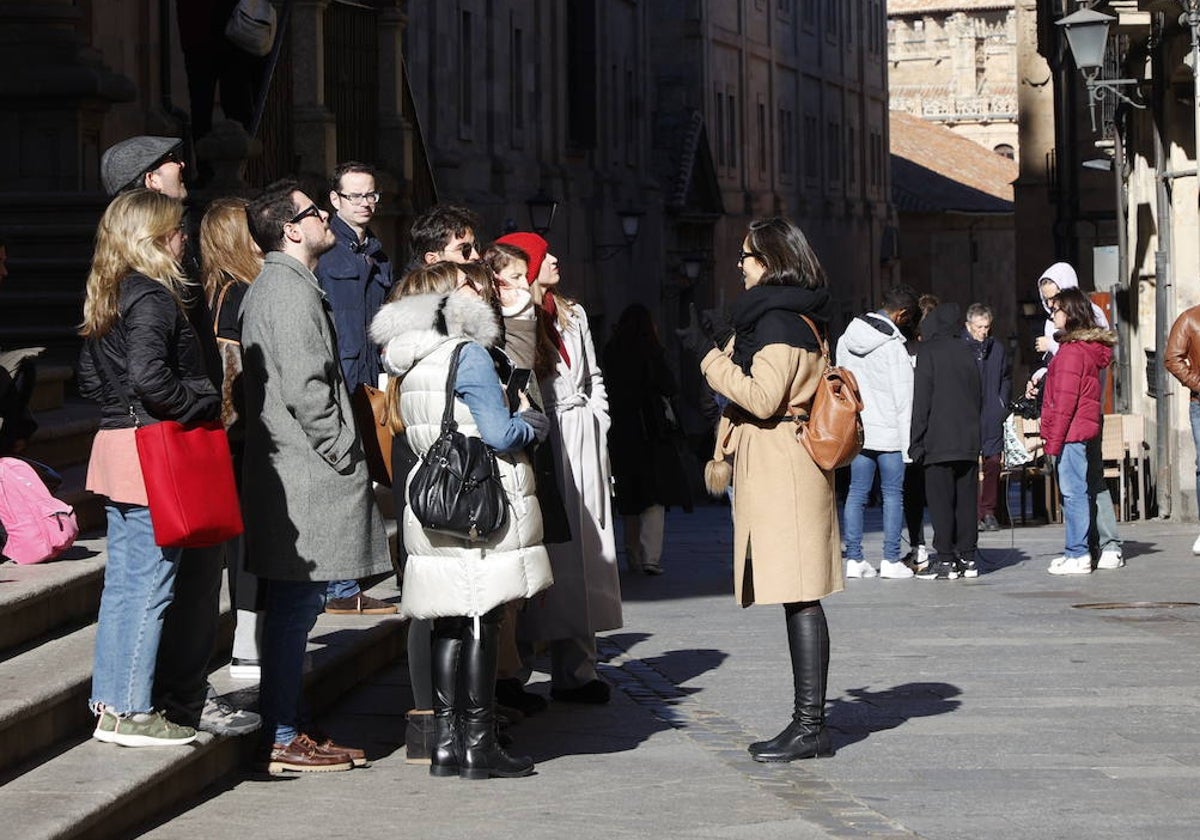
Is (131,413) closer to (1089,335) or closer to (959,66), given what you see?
(1089,335)

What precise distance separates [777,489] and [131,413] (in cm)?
234

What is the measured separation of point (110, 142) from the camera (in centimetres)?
1709

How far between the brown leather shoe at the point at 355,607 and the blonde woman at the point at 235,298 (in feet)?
5.90

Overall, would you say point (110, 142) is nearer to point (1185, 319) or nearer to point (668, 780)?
point (1185, 319)

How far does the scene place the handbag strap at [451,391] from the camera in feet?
26.2

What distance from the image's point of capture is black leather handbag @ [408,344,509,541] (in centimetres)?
791

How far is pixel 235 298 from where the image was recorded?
868cm

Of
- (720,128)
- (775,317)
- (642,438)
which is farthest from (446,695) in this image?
(720,128)

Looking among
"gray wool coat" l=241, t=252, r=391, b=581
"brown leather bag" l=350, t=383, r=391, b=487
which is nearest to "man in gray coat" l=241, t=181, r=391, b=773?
"gray wool coat" l=241, t=252, r=391, b=581

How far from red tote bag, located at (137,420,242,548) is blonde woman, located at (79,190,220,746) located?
0.06 metres

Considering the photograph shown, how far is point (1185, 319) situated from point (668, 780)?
8157 millimetres

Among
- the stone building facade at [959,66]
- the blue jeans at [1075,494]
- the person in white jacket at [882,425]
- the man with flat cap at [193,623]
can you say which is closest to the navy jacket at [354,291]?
the man with flat cap at [193,623]

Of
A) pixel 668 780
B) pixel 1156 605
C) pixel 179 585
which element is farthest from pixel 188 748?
pixel 1156 605

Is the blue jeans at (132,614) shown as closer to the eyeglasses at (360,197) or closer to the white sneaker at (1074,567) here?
the eyeglasses at (360,197)
